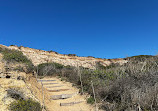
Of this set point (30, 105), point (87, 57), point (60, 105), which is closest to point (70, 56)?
point (87, 57)

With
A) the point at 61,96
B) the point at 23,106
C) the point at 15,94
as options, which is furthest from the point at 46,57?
the point at 23,106

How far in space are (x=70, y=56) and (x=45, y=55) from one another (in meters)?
6.41

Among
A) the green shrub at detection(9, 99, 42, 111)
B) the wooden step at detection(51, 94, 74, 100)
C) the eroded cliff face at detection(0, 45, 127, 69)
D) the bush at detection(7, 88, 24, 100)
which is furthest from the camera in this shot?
the eroded cliff face at detection(0, 45, 127, 69)

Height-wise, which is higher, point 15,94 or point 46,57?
point 46,57

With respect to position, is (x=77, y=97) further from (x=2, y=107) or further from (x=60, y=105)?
(x=2, y=107)

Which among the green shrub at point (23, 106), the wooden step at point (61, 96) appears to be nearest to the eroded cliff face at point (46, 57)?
the wooden step at point (61, 96)

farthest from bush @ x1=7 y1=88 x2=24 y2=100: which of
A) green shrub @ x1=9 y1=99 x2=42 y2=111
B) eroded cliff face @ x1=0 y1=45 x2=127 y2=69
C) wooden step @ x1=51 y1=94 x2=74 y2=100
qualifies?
eroded cliff face @ x1=0 y1=45 x2=127 y2=69

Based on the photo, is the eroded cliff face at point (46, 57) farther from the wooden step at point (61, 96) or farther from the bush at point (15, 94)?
the bush at point (15, 94)

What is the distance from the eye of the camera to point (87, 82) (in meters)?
6.56

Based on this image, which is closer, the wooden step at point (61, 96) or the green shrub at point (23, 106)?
the green shrub at point (23, 106)

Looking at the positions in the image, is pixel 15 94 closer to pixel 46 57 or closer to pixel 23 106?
pixel 23 106

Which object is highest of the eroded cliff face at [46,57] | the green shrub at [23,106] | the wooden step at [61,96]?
the eroded cliff face at [46,57]

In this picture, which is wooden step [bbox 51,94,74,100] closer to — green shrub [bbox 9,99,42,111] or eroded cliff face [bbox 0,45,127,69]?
green shrub [bbox 9,99,42,111]

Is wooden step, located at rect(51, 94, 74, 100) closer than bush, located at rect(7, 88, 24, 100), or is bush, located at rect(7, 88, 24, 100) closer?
bush, located at rect(7, 88, 24, 100)
